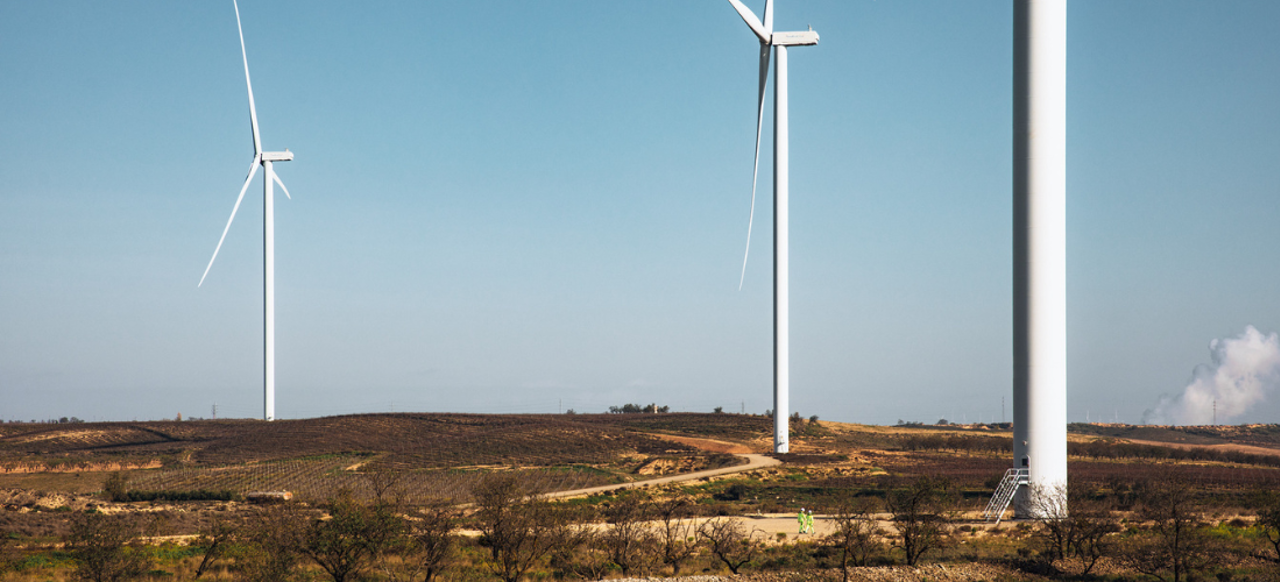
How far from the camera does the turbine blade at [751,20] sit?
72.1 m

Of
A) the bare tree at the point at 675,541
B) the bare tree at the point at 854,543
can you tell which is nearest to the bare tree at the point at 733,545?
the bare tree at the point at 675,541

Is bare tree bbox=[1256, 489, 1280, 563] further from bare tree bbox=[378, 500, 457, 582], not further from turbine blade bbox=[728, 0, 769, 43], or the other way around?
turbine blade bbox=[728, 0, 769, 43]

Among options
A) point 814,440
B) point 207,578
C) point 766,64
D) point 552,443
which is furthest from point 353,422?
point 207,578

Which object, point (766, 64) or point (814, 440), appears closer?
point (766, 64)

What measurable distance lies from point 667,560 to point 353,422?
89.7 meters

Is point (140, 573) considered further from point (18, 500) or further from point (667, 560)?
point (18, 500)

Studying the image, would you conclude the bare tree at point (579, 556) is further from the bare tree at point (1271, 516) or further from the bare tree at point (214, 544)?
the bare tree at point (1271, 516)

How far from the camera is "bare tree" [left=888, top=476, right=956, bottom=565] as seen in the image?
39.0m

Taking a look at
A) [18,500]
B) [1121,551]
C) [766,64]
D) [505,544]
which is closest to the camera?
[505,544]

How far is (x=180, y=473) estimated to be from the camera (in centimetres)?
8088

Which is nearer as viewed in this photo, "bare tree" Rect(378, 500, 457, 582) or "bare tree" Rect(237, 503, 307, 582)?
"bare tree" Rect(237, 503, 307, 582)

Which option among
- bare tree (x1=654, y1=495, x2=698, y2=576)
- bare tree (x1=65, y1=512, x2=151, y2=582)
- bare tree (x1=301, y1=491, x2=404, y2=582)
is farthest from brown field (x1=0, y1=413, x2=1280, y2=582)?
bare tree (x1=301, y1=491, x2=404, y2=582)

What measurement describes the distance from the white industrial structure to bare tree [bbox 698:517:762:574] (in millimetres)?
14978

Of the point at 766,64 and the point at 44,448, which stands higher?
the point at 766,64
